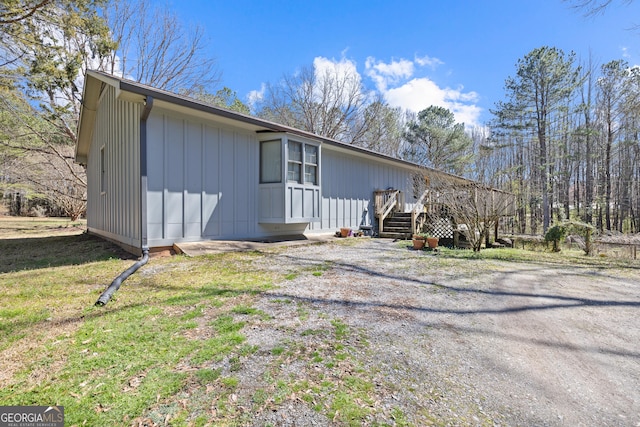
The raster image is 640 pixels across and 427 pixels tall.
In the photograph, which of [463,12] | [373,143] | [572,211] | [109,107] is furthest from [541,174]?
[109,107]

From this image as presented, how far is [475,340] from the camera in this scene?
2578 mm

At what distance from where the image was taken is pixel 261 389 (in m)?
1.78

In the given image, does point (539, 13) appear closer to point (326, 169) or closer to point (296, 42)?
point (326, 169)

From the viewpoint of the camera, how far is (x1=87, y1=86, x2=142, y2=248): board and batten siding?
6238 mm

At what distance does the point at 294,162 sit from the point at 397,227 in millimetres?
5178

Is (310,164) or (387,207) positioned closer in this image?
(310,164)

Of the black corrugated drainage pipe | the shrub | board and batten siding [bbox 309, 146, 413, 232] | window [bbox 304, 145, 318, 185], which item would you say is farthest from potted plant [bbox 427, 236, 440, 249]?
the black corrugated drainage pipe

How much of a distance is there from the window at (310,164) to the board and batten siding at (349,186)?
118 cm

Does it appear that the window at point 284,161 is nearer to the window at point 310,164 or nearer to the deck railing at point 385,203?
the window at point 310,164

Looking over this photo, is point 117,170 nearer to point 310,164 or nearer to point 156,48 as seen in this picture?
point 310,164

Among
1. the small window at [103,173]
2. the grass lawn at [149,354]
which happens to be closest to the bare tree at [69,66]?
the small window at [103,173]

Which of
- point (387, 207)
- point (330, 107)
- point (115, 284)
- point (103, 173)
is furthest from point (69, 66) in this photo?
point (330, 107)

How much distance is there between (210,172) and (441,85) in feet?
70.9

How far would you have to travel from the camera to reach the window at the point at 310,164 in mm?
8367
